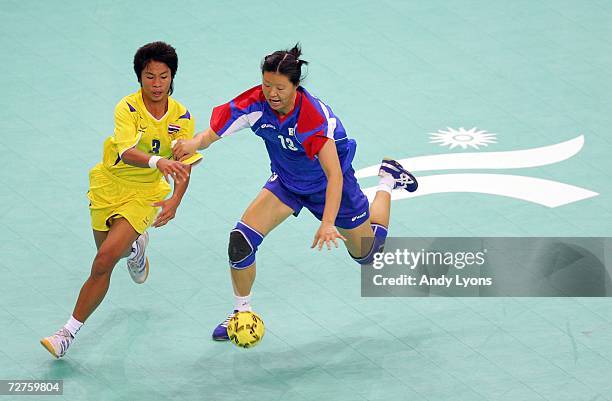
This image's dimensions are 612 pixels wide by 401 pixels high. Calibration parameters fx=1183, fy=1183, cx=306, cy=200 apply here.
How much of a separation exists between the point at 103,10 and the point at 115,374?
21.3 ft

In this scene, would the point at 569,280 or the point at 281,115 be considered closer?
the point at 281,115

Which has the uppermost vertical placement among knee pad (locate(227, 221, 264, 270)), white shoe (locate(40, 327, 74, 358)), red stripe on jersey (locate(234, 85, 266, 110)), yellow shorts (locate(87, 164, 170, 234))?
red stripe on jersey (locate(234, 85, 266, 110))

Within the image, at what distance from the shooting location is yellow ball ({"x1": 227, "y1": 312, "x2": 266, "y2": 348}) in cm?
731

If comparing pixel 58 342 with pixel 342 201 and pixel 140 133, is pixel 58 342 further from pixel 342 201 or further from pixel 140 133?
pixel 342 201

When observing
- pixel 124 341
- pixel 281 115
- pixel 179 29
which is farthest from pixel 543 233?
pixel 179 29

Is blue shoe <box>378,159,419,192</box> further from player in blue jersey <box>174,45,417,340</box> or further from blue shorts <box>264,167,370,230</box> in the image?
blue shorts <box>264,167,370,230</box>

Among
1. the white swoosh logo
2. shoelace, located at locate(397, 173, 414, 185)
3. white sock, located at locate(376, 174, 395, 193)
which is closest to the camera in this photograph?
white sock, located at locate(376, 174, 395, 193)

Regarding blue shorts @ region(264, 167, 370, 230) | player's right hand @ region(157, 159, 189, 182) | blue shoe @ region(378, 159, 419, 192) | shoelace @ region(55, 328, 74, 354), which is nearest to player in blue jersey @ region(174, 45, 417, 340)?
blue shorts @ region(264, 167, 370, 230)

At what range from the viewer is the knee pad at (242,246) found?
25.0 ft

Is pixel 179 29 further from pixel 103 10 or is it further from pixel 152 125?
pixel 152 125

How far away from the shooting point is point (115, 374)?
24.6ft

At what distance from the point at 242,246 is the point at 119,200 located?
3.05ft

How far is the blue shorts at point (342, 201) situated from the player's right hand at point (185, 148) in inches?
23.9

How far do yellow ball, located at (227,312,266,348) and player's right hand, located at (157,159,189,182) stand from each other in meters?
0.94
